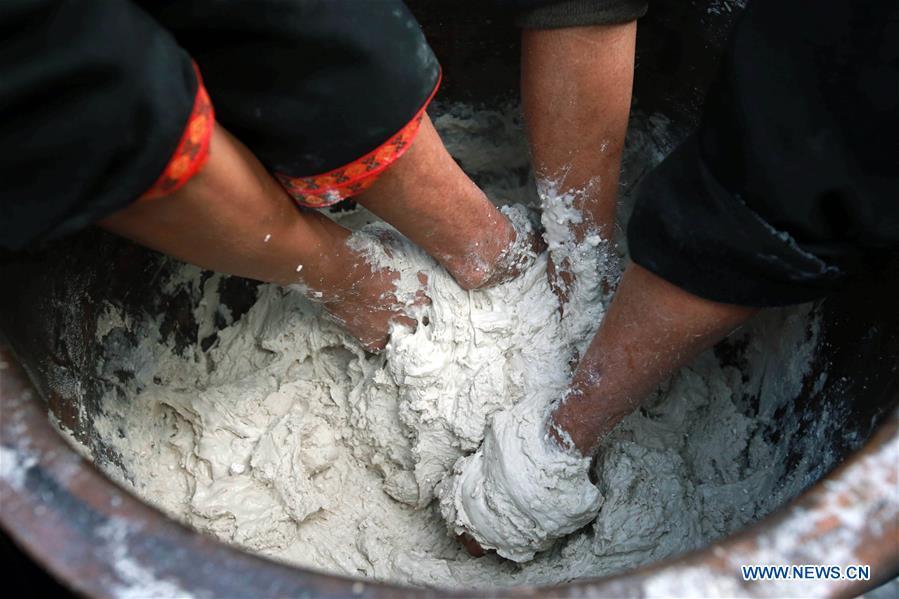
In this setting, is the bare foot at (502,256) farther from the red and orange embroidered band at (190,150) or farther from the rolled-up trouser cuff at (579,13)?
the red and orange embroidered band at (190,150)

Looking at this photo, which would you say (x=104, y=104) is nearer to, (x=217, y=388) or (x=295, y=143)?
(x=295, y=143)

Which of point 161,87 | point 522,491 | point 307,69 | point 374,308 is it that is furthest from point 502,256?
point 161,87

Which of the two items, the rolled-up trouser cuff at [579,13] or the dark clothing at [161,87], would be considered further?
the rolled-up trouser cuff at [579,13]

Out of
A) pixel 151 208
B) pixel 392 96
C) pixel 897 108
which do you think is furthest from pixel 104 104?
pixel 897 108

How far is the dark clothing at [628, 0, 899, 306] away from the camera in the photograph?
589 mm

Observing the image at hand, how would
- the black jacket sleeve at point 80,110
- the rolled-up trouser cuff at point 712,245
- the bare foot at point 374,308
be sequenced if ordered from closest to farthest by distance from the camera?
1. the black jacket sleeve at point 80,110
2. the rolled-up trouser cuff at point 712,245
3. the bare foot at point 374,308

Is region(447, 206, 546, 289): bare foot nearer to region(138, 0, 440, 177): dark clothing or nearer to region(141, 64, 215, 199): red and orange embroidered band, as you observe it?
region(138, 0, 440, 177): dark clothing

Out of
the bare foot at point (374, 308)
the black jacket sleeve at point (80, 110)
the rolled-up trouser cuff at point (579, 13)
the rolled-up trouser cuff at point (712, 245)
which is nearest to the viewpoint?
the black jacket sleeve at point (80, 110)

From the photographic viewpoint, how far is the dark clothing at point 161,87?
0.52 metres

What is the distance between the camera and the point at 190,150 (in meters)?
0.59

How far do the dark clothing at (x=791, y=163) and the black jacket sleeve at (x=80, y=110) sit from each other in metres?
0.43

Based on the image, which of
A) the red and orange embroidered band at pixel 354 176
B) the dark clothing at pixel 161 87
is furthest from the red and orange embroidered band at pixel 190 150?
the red and orange embroidered band at pixel 354 176

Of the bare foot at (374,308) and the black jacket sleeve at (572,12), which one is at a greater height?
the black jacket sleeve at (572,12)

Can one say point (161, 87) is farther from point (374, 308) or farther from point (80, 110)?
point (374, 308)
